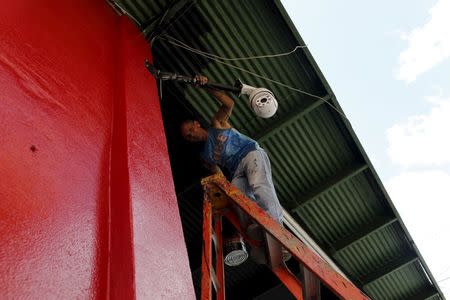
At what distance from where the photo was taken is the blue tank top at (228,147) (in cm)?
438

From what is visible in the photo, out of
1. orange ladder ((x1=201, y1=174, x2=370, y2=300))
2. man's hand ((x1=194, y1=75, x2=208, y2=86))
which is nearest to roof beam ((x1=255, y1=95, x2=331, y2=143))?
man's hand ((x1=194, y1=75, x2=208, y2=86))

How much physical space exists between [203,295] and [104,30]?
2.34 meters

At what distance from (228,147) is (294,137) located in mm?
1598

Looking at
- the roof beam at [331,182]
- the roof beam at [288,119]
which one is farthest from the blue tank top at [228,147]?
the roof beam at [331,182]

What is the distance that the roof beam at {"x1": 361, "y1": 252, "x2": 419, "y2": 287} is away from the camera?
6805 mm

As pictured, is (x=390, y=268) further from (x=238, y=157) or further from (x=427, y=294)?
(x=238, y=157)

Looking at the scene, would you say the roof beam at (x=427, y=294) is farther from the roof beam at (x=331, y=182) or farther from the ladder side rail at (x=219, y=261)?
the ladder side rail at (x=219, y=261)

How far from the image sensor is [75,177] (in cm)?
210

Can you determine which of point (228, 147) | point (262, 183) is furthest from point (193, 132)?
point (262, 183)

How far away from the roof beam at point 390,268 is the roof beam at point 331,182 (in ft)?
6.15

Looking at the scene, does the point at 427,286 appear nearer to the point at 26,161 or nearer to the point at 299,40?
the point at 299,40

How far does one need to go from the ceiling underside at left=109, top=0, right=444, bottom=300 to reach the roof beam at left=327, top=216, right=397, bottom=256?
0.01m

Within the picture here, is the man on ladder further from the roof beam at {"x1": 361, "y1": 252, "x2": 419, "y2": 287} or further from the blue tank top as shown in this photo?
the roof beam at {"x1": 361, "y1": 252, "x2": 419, "y2": 287}

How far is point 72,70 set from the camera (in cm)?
272
